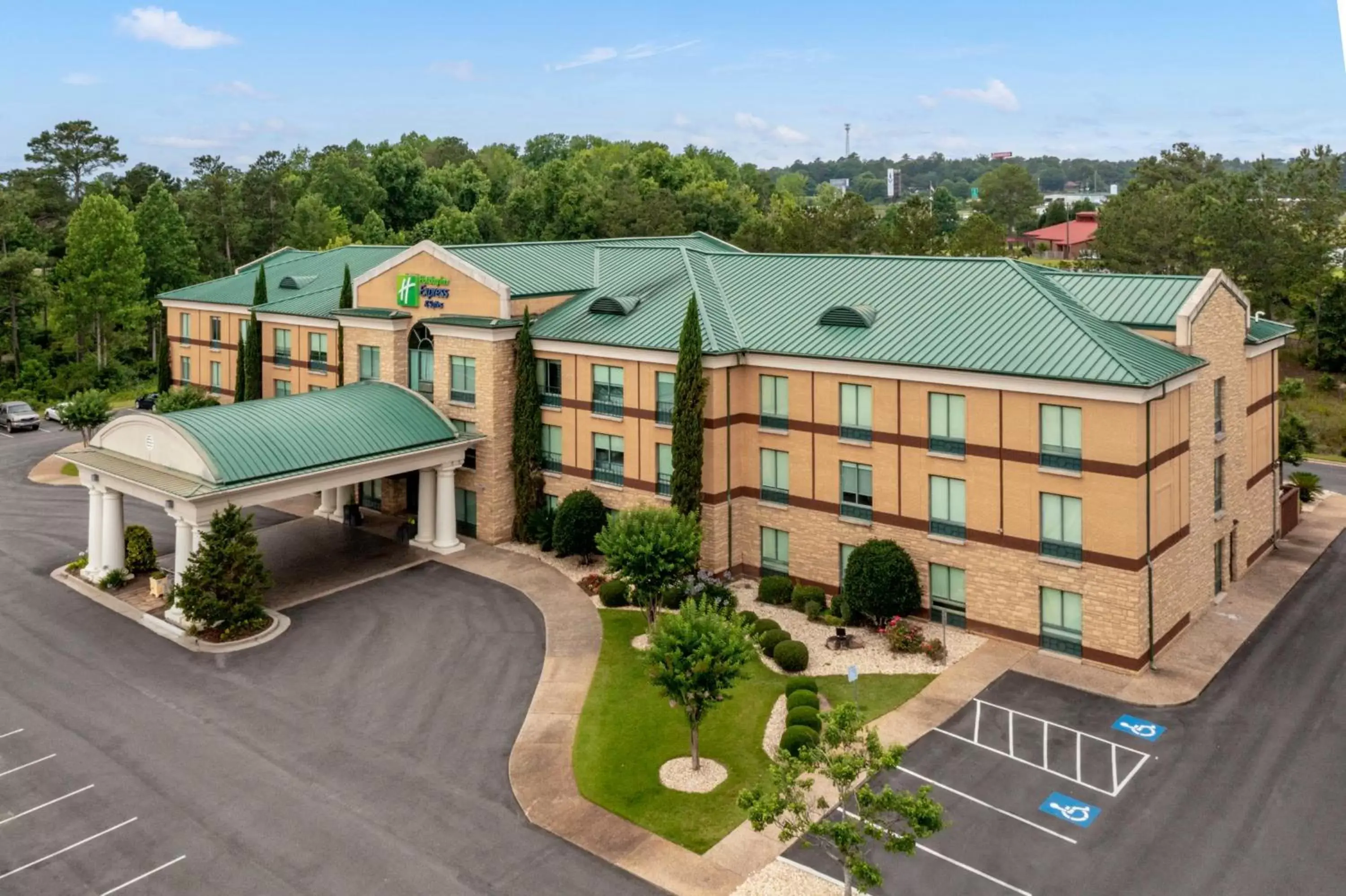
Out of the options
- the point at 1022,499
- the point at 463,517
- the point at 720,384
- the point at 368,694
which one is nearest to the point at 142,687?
the point at 368,694

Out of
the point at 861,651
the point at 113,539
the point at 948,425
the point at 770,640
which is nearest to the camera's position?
the point at 770,640

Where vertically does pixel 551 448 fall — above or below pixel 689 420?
below

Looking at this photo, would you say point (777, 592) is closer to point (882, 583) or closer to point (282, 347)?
point (882, 583)

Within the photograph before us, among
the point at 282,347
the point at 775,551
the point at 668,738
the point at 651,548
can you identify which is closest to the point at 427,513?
the point at 775,551

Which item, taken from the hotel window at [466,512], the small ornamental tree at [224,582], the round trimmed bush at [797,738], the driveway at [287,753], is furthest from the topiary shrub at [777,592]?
the small ornamental tree at [224,582]

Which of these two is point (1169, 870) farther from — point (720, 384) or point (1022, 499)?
point (720, 384)

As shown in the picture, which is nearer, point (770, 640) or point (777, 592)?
point (770, 640)
